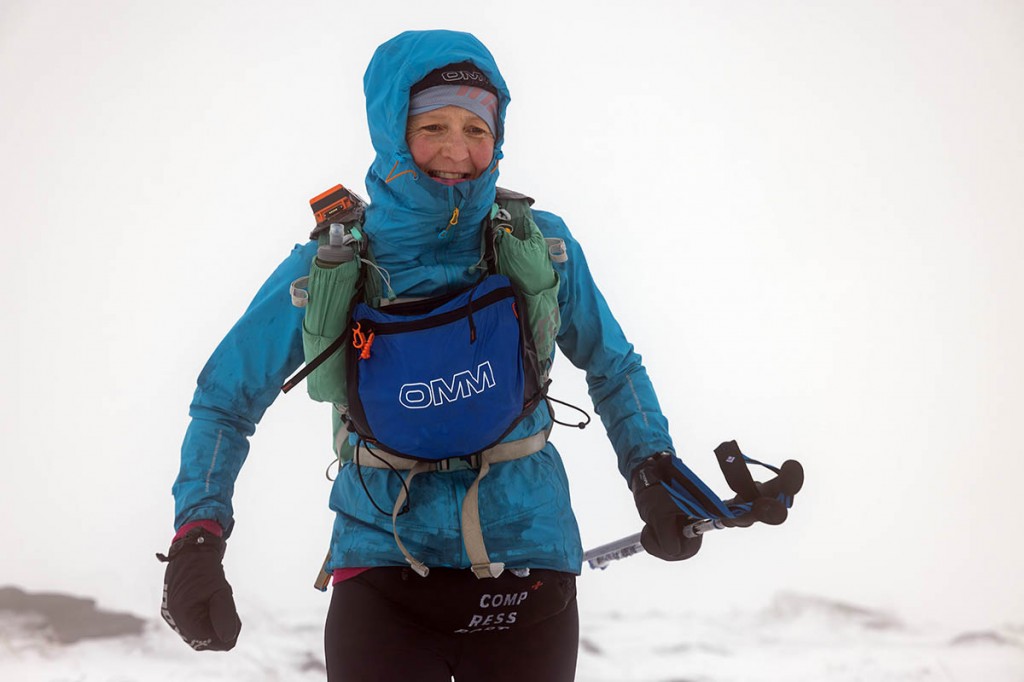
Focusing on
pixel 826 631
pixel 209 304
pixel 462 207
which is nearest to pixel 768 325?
pixel 826 631

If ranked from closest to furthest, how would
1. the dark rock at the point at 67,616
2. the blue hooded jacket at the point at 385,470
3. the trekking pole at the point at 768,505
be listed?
the trekking pole at the point at 768,505
the blue hooded jacket at the point at 385,470
the dark rock at the point at 67,616

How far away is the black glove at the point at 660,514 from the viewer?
2.15 m

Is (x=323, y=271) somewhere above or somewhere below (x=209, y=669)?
above

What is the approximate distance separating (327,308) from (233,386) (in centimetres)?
33

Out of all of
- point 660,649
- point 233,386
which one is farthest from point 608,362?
point 660,649

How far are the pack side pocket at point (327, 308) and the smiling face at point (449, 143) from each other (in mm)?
293

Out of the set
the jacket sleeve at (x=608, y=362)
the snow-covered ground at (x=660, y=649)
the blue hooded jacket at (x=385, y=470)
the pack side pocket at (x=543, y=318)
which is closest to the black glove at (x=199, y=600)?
the blue hooded jacket at (x=385, y=470)

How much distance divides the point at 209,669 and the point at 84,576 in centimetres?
104

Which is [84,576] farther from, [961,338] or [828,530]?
[961,338]

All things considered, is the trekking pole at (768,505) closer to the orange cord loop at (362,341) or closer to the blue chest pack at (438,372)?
the blue chest pack at (438,372)

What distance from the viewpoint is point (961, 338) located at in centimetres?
538

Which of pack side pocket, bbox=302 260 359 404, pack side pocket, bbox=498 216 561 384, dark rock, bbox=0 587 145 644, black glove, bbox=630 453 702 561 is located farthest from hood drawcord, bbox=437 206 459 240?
dark rock, bbox=0 587 145 644

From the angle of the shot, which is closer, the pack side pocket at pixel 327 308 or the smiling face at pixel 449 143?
the pack side pocket at pixel 327 308

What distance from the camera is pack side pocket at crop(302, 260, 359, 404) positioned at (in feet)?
6.56
